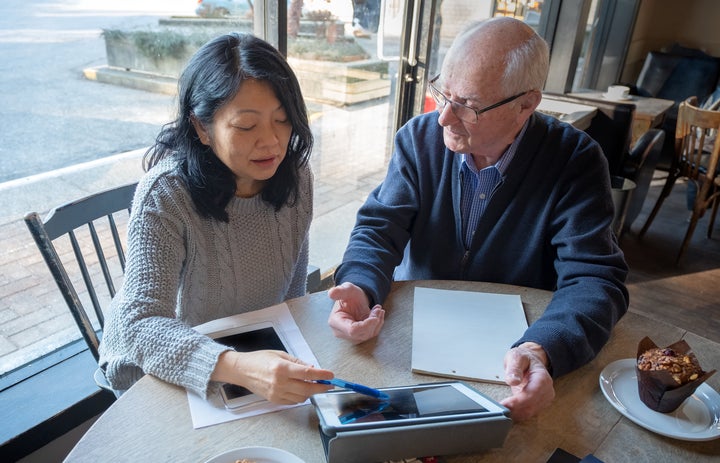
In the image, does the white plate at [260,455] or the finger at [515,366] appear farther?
the finger at [515,366]

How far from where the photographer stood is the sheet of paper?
82 cm

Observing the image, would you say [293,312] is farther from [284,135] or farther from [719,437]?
[719,437]

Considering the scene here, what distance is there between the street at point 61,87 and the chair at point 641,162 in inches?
103

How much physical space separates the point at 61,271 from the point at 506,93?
3.69ft

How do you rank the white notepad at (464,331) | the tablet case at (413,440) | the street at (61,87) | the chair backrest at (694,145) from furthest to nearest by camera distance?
the chair backrest at (694,145) < the street at (61,87) < the white notepad at (464,331) < the tablet case at (413,440)

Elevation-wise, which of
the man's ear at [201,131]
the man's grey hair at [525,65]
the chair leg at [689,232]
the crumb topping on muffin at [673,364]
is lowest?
the chair leg at [689,232]

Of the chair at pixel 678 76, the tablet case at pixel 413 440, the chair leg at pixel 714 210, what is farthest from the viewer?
the chair at pixel 678 76

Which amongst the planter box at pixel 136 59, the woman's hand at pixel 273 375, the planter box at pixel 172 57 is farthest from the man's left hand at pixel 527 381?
the planter box at pixel 136 59

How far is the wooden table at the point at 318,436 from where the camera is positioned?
2.50 ft

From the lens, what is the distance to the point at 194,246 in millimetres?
1133

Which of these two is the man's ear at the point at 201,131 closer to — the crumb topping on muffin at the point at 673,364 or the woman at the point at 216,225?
the woman at the point at 216,225

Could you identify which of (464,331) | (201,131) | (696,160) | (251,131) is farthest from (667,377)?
(696,160)

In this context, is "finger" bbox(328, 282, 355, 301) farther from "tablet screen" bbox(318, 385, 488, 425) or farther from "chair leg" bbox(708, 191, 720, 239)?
"chair leg" bbox(708, 191, 720, 239)

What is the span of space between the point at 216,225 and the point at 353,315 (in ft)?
1.28
